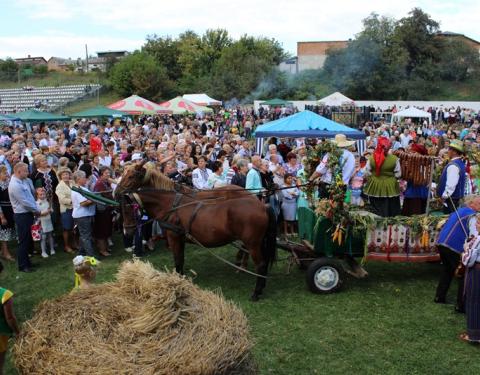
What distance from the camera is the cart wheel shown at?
7191mm

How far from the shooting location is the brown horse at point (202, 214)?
23.3 ft

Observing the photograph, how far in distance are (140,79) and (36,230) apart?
45429 millimetres

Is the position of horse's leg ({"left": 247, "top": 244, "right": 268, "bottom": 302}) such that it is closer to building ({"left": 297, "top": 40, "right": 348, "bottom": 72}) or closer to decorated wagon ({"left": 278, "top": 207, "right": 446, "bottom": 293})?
decorated wagon ({"left": 278, "top": 207, "right": 446, "bottom": 293})

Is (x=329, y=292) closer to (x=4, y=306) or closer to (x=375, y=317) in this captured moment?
(x=375, y=317)

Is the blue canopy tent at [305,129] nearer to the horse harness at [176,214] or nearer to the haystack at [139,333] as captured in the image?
the horse harness at [176,214]

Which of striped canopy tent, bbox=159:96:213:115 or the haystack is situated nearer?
the haystack

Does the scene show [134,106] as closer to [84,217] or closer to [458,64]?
[84,217]

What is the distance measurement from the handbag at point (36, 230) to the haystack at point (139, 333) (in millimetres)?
5816

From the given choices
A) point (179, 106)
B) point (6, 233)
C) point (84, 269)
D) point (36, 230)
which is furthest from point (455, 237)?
point (179, 106)

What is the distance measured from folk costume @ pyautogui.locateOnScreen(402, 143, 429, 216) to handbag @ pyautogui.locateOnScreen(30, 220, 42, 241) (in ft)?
23.3

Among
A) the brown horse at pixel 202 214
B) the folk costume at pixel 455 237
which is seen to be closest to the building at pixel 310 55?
the brown horse at pixel 202 214

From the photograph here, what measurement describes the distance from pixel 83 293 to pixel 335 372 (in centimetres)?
290

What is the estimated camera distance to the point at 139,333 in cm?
330

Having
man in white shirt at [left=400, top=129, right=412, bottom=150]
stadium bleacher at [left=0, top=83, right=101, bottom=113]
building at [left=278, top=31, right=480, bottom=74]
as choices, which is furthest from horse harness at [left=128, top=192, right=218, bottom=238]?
building at [left=278, top=31, right=480, bottom=74]
